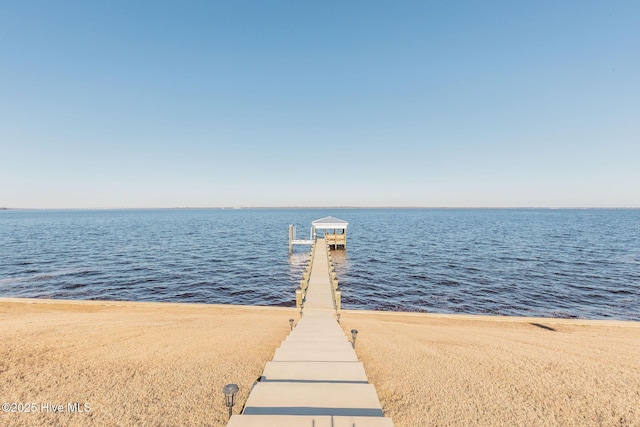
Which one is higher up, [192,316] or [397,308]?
[192,316]

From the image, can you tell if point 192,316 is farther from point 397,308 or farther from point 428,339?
point 397,308

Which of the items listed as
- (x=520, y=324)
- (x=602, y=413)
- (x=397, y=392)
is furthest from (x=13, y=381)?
(x=520, y=324)

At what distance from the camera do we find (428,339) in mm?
10500

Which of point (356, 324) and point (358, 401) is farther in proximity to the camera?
point (356, 324)

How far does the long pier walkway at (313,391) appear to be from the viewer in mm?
3807

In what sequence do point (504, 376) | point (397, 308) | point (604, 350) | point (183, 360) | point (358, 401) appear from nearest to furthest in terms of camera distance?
point (358, 401)
point (504, 376)
point (183, 360)
point (604, 350)
point (397, 308)

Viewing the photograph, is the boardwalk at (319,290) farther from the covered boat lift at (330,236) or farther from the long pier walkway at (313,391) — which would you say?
the covered boat lift at (330,236)

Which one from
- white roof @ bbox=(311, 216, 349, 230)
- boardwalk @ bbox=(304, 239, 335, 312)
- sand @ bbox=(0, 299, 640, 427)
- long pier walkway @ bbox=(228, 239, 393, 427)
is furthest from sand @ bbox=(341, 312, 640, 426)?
white roof @ bbox=(311, 216, 349, 230)

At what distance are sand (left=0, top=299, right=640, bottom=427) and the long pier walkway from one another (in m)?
1.27

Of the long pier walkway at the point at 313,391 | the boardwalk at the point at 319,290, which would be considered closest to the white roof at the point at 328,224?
the boardwalk at the point at 319,290

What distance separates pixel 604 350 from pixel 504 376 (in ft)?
16.2

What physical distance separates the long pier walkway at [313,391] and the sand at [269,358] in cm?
127

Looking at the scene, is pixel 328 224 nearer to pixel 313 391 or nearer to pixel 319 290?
pixel 319 290

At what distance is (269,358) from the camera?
855 centimetres
